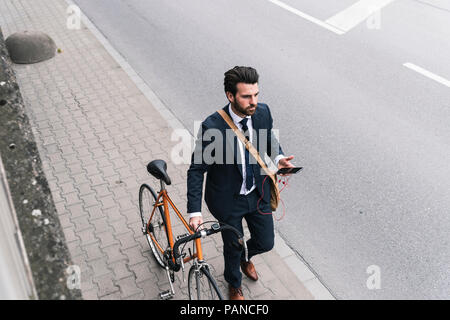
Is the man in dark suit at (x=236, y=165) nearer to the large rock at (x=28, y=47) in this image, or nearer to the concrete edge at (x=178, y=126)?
the concrete edge at (x=178, y=126)

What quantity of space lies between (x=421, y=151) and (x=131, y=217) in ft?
12.8

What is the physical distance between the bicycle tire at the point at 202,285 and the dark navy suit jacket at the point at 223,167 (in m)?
0.47

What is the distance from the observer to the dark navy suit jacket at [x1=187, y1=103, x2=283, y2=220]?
359cm

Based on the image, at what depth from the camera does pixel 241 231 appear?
3.99 meters

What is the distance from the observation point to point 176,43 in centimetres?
999

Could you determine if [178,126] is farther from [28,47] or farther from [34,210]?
[34,210]

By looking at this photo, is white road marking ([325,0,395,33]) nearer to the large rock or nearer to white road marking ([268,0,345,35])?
white road marking ([268,0,345,35])

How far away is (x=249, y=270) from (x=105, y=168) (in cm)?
269

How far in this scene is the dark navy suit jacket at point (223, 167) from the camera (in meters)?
3.59

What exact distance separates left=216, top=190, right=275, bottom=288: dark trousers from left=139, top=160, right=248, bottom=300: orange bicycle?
0.51 feet

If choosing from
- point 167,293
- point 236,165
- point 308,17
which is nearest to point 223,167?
point 236,165

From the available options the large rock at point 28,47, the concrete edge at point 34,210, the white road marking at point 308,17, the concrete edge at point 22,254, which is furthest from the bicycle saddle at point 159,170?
the white road marking at point 308,17
